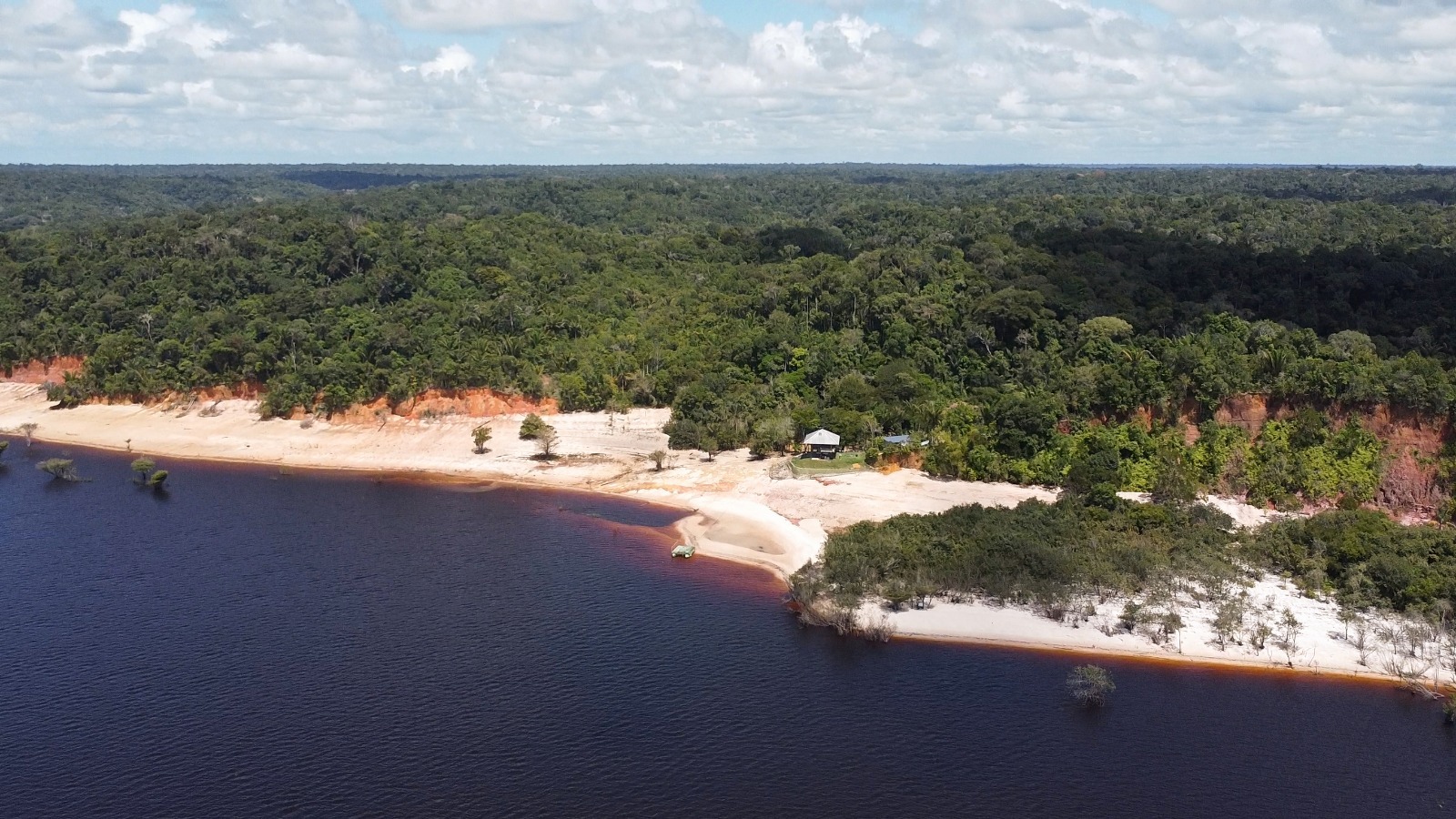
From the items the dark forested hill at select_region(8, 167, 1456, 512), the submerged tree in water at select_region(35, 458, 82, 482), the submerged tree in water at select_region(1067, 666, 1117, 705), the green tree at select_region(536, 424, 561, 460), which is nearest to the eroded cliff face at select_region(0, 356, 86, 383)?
the dark forested hill at select_region(8, 167, 1456, 512)

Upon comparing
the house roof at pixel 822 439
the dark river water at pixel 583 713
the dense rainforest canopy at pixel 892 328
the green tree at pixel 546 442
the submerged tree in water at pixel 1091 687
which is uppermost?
the dense rainforest canopy at pixel 892 328

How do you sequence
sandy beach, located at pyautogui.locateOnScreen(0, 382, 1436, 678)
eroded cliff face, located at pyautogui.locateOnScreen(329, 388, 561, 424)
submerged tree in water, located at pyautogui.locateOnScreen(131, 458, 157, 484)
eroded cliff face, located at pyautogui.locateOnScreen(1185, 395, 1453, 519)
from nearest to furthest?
sandy beach, located at pyautogui.locateOnScreen(0, 382, 1436, 678) → eroded cliff face, located at pyautogui.locateOnScreen(1185, 395, 1453, 519) → submerged tree in water, located at pyautogui.locateOnScreen(131, 458, 157, 484) → eroded cliff face, located at pyautogui.locateOnScreen(329, 388, 561, 424)

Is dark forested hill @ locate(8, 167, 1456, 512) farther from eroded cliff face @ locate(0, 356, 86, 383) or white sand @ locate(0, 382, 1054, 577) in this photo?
white sand @ locate(0, 382, 1054, 577)

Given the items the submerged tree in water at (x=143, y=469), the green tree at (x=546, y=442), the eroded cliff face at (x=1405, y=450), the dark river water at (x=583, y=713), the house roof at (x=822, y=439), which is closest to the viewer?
the dark river water at (x=583, y=713)

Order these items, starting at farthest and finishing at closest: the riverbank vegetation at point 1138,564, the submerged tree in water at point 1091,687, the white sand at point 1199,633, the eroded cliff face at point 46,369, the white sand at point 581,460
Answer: the eroded cliff face at point 46,369 < the white sand at point 581,460 < the riverbank vegetation at point 1138,564 < the white sand at point 1199,633 < the submerged tree in water at point 1091,687

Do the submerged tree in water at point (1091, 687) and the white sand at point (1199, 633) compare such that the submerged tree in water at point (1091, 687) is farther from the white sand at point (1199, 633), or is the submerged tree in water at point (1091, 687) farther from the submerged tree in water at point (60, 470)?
the submerged tree in water at point (60, 470)

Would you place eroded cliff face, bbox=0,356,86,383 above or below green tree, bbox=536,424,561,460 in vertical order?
above

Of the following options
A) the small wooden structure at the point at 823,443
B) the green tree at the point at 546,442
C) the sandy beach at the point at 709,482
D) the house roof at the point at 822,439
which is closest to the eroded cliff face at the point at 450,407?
the sandy beach at the point at 709,482
